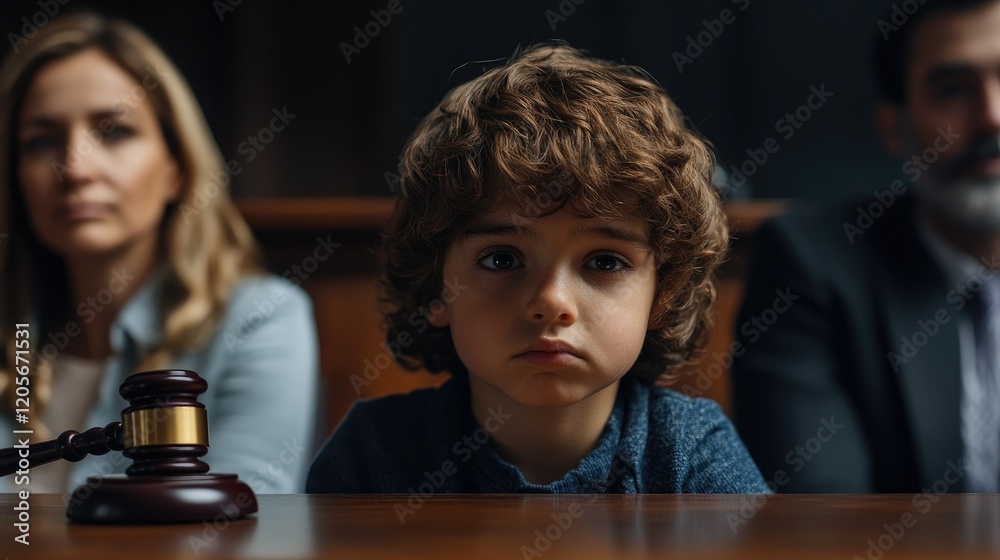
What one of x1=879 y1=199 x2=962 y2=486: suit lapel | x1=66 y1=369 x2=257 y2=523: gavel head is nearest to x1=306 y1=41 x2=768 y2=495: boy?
x1=66 y1=369 x2=257 y2=523: gavel head

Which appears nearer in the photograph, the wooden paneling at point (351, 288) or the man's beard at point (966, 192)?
Answer: the man's beard at point (966, 192)

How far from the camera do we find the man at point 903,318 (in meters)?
1.66

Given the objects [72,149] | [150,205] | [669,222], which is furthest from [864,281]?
[72,149]

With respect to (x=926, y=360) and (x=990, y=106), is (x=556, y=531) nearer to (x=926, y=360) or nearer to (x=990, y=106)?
(x=926, y=360)

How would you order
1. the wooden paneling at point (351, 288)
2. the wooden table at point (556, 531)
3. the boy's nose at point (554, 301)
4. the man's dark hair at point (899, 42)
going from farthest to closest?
the wooden paneling at point (351, 288)
the man's dark hair at point (899, 42)
the boy's nose at point (554, 301)
the wooden table at point (556, 531)

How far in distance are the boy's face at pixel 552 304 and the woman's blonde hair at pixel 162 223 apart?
3.06 feet

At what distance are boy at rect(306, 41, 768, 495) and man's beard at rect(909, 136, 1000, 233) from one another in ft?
3.12

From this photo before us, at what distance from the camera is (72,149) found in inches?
65.3

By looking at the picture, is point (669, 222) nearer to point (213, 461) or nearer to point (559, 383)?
point (559, 383)

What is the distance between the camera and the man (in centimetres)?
166

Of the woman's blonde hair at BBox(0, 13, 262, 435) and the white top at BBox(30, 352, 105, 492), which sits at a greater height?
the woman's blonde hair at BBox(0, 13, 262, 435)

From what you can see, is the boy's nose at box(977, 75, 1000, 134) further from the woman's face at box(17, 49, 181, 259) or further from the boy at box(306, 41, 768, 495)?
the woman's face at box(17, 49, 181, 259)

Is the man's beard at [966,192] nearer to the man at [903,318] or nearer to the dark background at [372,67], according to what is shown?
the man at [903,318]

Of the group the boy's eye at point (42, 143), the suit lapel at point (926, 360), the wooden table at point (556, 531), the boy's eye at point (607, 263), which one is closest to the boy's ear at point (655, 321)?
the boy's eye at point (607, 263)
